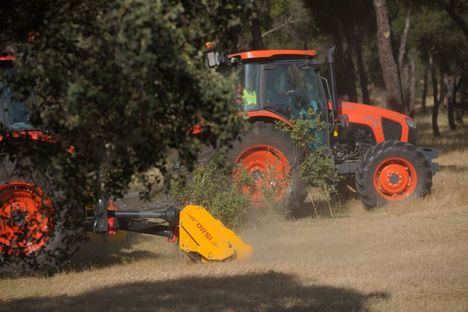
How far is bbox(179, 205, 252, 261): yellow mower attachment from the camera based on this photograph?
29.6 feet

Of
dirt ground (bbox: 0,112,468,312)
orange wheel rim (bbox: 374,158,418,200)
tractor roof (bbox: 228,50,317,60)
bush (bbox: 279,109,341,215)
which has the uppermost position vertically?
tractor roof (bbox: 228,50,317,60)

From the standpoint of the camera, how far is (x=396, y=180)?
41.6 ft

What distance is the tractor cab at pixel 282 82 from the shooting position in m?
12.2

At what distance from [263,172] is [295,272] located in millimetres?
3426

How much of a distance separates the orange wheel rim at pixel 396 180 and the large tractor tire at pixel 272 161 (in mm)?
1346

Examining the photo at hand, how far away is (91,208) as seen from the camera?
9141 mm

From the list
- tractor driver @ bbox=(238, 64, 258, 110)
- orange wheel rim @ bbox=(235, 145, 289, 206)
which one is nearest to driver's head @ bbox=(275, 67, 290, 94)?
tractor driver @ bbox=(238, 64, 258, 110)

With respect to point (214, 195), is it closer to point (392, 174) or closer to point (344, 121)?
point (344, 121)

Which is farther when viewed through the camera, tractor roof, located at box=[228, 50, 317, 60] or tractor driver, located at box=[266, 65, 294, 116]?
tractor driver, located at box=[266, 65, 294, 116]

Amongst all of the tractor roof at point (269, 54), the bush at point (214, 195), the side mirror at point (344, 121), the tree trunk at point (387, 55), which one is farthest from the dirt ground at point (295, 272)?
the tree trunk at point (387, 55)

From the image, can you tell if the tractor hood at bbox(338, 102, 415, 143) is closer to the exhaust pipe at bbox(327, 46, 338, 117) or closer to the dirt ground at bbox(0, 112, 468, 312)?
the exhaust pipe at bbox(327, 46, 338, 117)

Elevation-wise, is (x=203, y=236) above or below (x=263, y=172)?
below

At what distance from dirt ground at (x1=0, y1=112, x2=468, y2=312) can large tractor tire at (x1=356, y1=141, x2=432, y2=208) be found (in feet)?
0.82

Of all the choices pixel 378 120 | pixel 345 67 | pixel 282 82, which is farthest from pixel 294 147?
pixel 345 67
